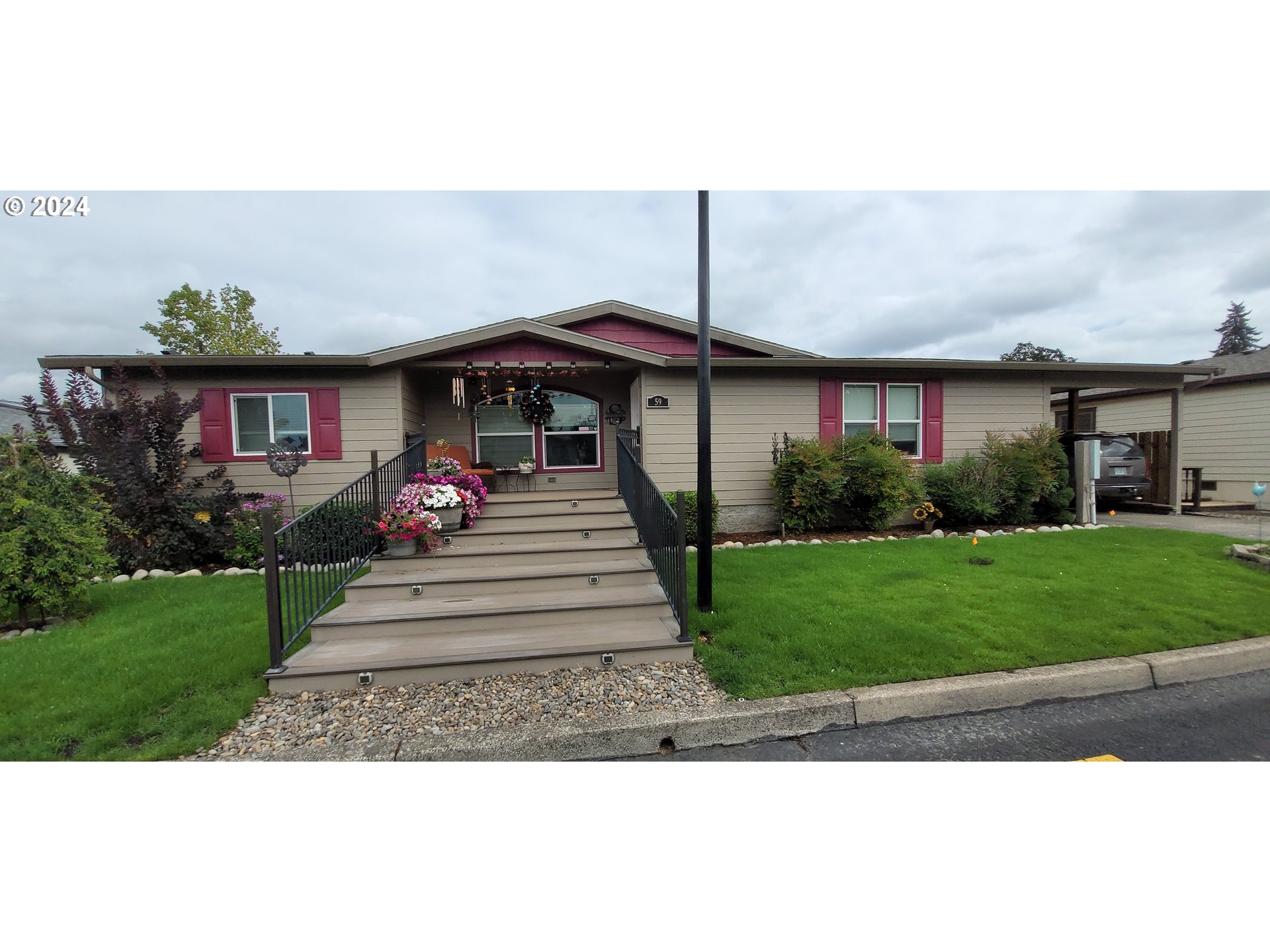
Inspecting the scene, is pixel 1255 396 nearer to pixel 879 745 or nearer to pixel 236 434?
pixel 879 745

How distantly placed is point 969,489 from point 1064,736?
6228 millimetres

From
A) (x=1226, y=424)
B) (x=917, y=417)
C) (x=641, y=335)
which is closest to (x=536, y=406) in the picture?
(x=641, y=335)

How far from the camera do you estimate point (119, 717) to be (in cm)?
287

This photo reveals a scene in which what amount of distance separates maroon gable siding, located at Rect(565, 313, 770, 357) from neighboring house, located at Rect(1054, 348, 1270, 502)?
10158mm

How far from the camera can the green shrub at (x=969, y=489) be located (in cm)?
799

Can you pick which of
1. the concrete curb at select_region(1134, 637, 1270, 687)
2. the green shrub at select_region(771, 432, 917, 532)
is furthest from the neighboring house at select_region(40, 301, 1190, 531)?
the concrete curb at select_region(1134, 637, 1270, 687)

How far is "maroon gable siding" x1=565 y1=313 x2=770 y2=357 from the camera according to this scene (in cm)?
1038

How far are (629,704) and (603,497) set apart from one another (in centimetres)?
396

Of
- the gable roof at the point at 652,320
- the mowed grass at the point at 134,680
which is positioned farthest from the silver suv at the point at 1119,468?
the mowed grass at the point at 134,680

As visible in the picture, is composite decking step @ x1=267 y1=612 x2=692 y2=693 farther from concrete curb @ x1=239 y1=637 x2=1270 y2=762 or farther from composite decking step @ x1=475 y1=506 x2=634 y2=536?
composite decking step @ x1=475 y1=506 x2=634 y2=536

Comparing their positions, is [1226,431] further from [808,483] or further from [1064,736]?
[1064,736]

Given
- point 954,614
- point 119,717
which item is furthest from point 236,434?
point 954,614

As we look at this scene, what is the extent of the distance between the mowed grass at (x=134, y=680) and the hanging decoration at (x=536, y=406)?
4.45 metres

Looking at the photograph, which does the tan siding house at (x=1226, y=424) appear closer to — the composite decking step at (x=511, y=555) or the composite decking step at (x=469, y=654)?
the composite decking step at (x=511, y=555)
